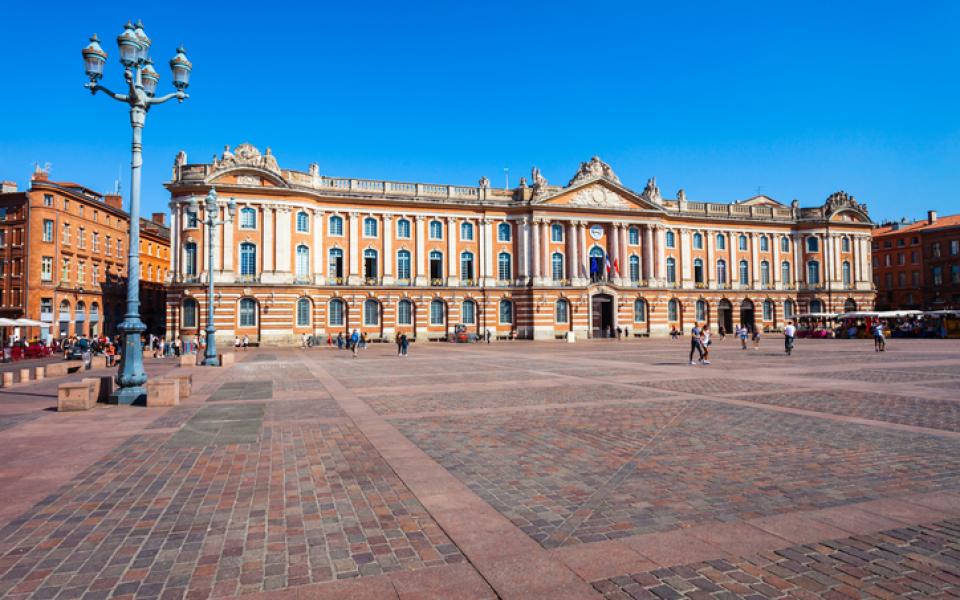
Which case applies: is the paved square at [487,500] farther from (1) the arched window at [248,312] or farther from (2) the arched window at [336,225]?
(2) the arched window at [336,225]

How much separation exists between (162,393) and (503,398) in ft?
25.4

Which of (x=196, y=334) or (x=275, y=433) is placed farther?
(x=196, y=334)

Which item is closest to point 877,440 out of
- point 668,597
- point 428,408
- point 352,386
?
point 668,597

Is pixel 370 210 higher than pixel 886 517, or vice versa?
pixel 370 210

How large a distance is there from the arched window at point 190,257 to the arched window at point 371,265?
13.2 metres

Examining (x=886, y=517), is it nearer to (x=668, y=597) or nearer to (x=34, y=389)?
(x=668, y=597)

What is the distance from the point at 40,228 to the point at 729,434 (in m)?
53.7

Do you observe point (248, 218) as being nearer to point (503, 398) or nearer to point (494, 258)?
point (494, 258)

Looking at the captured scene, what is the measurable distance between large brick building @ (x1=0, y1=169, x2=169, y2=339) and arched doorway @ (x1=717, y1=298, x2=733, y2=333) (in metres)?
59.7

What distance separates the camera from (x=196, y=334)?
142ft

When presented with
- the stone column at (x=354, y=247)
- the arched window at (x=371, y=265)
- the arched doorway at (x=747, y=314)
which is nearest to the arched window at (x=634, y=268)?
the arched doorway at (x=747, y=314)

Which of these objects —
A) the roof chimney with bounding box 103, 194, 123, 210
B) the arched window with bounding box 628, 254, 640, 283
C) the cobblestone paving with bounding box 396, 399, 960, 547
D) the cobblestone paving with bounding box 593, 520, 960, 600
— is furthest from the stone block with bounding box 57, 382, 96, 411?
the roof chimney with bounding box 103, 194, 123, 210

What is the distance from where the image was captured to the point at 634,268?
5625cm

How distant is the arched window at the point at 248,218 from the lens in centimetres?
4462
